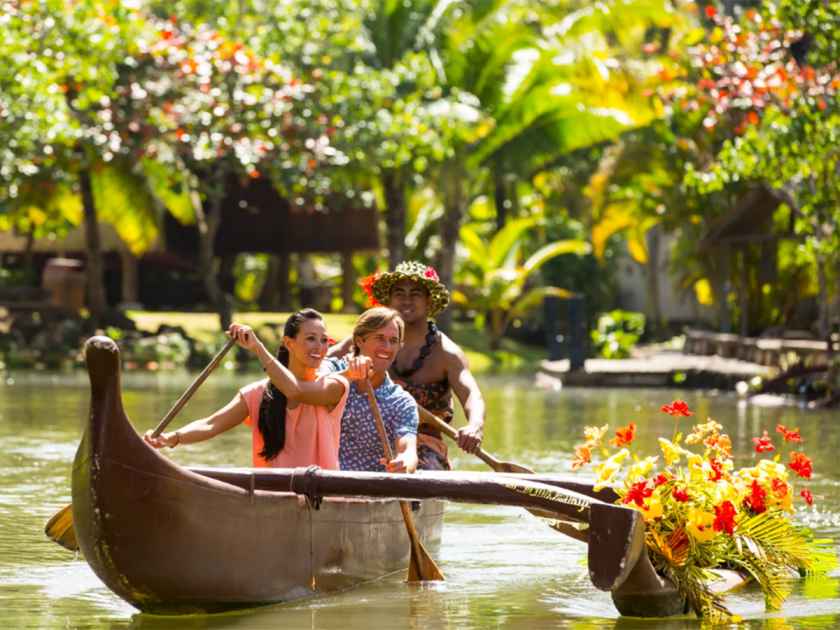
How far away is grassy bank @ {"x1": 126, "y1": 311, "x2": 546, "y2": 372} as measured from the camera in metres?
38.9

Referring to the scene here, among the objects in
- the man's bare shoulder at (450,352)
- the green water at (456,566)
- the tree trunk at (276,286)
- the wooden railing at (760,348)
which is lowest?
the green water at (456,566)

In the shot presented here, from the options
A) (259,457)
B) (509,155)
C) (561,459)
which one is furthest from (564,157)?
(259,457)

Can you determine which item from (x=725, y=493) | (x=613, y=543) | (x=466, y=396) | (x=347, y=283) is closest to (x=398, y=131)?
(x=347, y=283)

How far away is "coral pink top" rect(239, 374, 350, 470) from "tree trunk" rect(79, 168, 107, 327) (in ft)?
88.5

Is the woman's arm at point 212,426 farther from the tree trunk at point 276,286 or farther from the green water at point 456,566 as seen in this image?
the tree trunk at point 276,286

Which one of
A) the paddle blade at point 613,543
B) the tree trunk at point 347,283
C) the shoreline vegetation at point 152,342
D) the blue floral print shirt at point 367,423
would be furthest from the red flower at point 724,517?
the tree trunk at point 347,283

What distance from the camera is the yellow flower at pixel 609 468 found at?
32.1ft

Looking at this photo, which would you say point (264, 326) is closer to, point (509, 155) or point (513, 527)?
point (509, 155)

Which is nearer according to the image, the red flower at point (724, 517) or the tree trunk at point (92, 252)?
the red flower at point (724, 517)

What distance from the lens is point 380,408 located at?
35.2 ft

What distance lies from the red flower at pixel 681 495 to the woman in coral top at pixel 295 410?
1.55 meters

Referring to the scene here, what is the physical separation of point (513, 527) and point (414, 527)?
2785 millimetres

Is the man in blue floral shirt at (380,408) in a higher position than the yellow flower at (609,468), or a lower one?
higher

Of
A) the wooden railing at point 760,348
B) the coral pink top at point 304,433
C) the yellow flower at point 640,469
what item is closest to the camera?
the yellow flower at point 640,469
